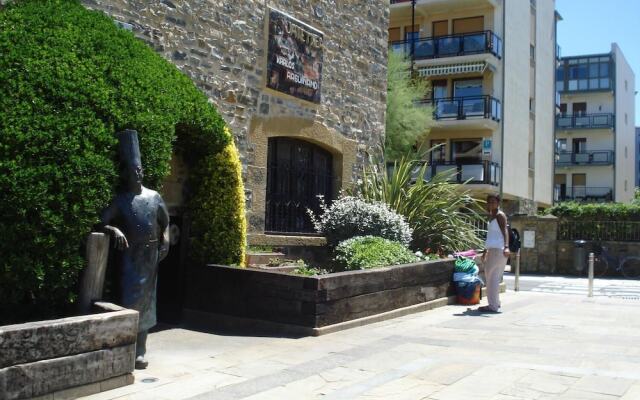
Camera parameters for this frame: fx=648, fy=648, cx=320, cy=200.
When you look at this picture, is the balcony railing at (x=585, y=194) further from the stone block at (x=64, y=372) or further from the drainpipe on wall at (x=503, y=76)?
the stone block at (x=64, y=372)

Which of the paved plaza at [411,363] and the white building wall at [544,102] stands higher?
the white building wall at [544,102]

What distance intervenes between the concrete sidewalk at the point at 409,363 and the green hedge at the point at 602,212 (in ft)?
43.3

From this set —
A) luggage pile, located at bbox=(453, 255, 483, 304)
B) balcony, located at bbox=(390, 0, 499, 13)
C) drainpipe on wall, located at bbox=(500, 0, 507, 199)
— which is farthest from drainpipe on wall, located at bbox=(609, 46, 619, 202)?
luggage pile, located at bbox=(453, 255, 483, 304)

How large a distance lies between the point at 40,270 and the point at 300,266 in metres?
4.90

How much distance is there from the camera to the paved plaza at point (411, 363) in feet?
17.0

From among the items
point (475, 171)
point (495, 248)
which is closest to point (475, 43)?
point (475, 171)

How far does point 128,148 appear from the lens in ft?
19.3

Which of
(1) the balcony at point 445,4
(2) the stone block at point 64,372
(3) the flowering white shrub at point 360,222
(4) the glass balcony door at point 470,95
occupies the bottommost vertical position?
(2) the stone block at point 64,372

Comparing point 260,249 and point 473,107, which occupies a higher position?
point 473,107

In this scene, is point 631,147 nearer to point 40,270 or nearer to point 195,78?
point 195,78

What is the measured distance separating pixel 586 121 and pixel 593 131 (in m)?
0.84

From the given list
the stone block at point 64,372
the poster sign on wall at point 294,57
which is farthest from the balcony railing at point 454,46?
the stone block at point 64,372

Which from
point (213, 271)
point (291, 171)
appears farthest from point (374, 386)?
point (291, 171)

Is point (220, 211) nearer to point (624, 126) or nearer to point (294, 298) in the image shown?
point (294, 298)
